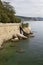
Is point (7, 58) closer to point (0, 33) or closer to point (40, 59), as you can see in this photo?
point (40, 59)

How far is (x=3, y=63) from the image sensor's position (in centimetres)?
1908

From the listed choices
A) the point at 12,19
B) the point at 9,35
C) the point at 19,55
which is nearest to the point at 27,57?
the point at 19,55

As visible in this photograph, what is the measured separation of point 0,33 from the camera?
30.6 meters

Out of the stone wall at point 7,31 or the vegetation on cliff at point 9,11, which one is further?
the vegetation on cliff at point 9,11

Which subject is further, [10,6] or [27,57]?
[10,6]

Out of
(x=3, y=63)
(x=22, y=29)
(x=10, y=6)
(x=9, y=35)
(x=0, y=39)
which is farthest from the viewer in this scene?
(x=10, y=6)

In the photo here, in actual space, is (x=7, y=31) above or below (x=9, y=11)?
below

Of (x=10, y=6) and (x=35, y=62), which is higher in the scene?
(x=10, y=6)

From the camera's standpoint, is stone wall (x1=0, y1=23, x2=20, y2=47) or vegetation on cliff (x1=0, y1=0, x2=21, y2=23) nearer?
stone wall (x1=0, y1=23, x2=20, y2=47)

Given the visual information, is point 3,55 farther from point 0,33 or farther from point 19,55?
point 0,33

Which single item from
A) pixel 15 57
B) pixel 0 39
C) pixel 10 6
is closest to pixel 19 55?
pixel 15 57

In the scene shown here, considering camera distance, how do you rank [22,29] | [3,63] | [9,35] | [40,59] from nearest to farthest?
1. [3,63]
2. [40,59]
3. [9,35]
4. [22,29]

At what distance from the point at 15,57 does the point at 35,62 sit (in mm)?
3118

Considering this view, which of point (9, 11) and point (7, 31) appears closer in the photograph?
point (7, 31)
